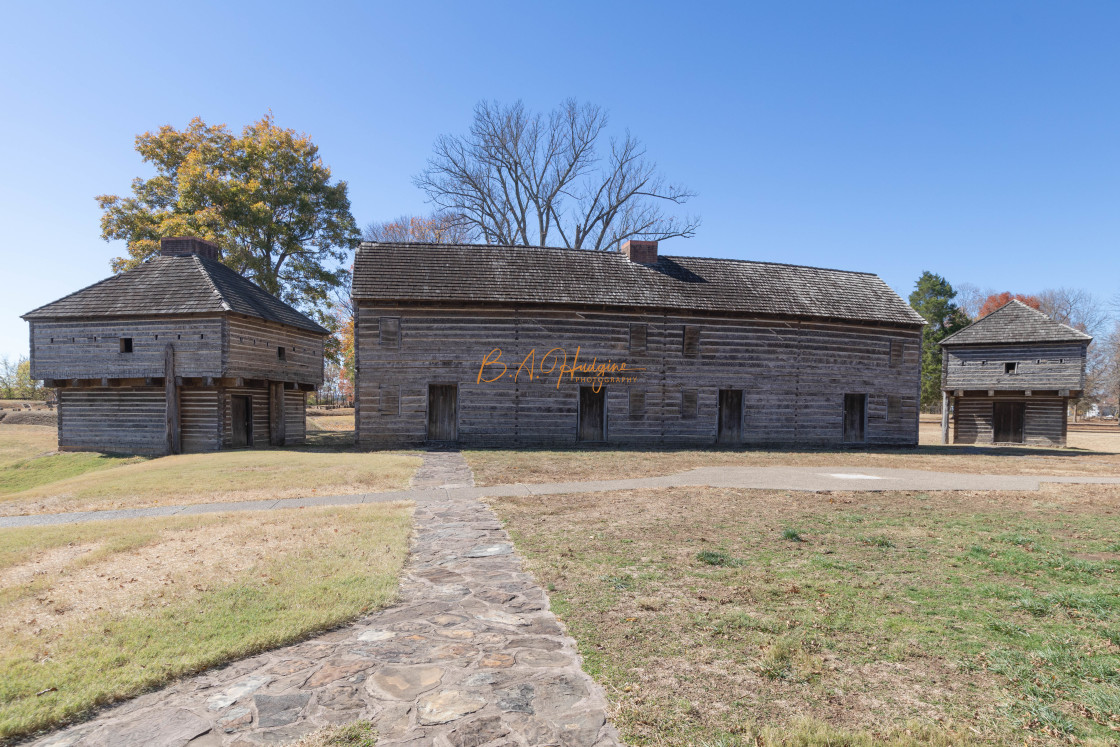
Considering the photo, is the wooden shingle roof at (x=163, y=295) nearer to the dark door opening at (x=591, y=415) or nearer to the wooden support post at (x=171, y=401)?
the wooden support post at (x=171, y=401)

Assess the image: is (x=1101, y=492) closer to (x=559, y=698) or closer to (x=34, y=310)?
(x=559, y=698)

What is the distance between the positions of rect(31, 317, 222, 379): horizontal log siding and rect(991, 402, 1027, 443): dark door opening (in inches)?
1508

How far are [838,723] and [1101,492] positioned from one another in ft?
47.0

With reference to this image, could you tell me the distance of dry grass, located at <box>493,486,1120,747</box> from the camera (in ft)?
11.0

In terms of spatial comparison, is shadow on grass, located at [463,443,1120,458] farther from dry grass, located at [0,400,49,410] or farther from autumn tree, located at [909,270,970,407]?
dry grass, located at [0,400,49,410]

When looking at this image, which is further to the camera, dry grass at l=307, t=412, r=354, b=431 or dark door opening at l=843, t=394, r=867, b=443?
dry grass at l=307, t=412, r=354, b=431

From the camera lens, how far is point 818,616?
492 cm

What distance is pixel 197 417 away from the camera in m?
23.0

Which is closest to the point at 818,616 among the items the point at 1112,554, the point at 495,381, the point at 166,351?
the point at 1112,554

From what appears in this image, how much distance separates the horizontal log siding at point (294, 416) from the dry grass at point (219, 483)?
34.4 ft

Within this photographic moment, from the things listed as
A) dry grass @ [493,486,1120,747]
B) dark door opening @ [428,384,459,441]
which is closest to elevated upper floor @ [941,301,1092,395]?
dry grass @ [493,486,1120,747]

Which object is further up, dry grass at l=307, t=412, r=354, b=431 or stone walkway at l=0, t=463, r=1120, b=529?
stone walkway at l=0, t=463, r=1120, b=529

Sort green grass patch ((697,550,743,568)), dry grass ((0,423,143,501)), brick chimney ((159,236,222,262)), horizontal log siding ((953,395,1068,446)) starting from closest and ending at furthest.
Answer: green grass patch ((697,550,743,568)) < dry grass ((0,423,143,501)) < brick chimney ((159,236,222,262)) < horizontal log siding ((953,395,1068,446))

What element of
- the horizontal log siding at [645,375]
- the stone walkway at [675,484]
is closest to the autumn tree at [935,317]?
the horizontal log siding at [645,375]
